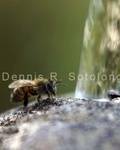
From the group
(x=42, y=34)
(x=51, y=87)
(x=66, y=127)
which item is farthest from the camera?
(x=42, y=34)

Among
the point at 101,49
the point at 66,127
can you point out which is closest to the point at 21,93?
the point at 101,49

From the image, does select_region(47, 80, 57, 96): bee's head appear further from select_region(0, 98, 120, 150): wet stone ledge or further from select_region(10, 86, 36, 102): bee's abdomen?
select_region(0, 98, 120, 150): wet stone ledge

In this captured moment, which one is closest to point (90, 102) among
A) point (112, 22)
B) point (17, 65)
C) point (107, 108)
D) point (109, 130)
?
point (107, 108)

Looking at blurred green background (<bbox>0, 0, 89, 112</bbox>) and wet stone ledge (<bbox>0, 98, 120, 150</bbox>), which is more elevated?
blurred green background (<bbox>0, 0, 89, 112</bbox>)

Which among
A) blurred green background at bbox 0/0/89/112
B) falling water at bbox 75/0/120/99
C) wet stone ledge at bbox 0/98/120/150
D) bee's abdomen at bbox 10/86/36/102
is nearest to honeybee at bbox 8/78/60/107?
bee's abdomen at bbox 10/86/36/102

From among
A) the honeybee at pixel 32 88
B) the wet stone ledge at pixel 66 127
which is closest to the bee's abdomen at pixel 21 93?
the honeybee at pixel 32 88

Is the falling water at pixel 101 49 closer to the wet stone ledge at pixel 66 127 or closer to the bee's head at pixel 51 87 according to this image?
the bee's head at pixel 51 87

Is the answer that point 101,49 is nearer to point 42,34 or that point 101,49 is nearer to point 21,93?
point 21,93
